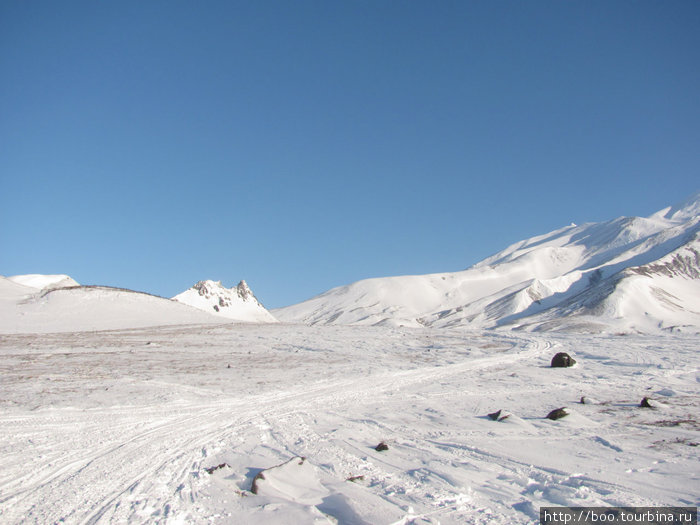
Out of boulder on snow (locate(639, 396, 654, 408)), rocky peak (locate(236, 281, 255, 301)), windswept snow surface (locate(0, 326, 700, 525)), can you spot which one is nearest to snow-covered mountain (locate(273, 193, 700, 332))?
rocky peak (locate(236, 281, 255, 301))

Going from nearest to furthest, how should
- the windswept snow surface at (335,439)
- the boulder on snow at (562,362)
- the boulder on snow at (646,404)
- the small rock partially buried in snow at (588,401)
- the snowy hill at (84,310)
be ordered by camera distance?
1. the windswept snow surface at (335,439)
2. the boulder on snow at (646,404)
3. the small rock partially buried in snow at (588,401)
4. the boulder on snow at (562,362)
5. the snowy hill at (84,310)

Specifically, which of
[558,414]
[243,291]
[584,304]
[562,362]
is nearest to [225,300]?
[243,291]

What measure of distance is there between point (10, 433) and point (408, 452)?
26.7 ft

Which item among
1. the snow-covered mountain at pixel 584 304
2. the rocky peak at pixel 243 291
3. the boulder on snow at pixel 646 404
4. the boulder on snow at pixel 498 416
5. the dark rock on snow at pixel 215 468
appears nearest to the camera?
the dark rock on snow at pixel 215 468

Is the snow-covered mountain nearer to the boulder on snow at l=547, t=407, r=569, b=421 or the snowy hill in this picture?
the snowy hill

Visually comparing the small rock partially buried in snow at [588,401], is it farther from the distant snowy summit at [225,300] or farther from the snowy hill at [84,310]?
the distant snowy summit at [225,300]

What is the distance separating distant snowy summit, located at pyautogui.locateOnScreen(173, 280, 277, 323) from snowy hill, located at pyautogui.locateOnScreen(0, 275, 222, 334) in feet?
165

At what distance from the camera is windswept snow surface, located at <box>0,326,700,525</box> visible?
20.9 feet

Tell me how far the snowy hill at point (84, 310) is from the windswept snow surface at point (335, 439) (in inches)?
642

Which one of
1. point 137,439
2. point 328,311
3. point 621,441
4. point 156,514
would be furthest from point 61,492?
point 328,311

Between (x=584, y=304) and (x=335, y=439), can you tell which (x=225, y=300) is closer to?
(x=584, y=304)

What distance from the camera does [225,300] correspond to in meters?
106

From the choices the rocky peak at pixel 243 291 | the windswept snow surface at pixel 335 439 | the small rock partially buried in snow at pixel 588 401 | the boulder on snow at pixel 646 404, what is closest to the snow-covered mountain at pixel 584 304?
the rocky peak at pixel 243 291

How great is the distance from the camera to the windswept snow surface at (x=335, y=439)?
6375 millimetres
